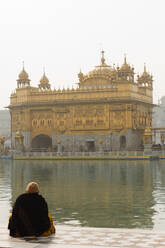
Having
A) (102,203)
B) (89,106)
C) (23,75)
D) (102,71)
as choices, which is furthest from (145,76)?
(102,203)

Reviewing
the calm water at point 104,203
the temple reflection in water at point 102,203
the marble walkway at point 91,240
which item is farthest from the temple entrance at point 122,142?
the marble walkway at point 91,240

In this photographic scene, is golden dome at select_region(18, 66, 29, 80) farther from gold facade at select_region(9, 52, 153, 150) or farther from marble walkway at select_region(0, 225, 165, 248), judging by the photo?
marble walkway at select_region(0, 225, 165, 248)

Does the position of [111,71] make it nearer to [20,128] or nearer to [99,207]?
[20,128]

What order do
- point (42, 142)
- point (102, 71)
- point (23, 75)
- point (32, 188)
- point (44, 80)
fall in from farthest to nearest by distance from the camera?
point (44, 80)
point (23, 75)
point (42, 142)
point (102, 71)
point (32, 188)

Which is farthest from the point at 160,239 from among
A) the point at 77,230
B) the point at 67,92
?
the point at 67,92

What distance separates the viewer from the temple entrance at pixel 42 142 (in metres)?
73.9

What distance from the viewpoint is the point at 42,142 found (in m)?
75.8

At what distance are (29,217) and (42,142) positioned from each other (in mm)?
66137

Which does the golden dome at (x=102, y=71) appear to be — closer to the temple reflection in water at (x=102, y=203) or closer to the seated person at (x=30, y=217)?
the temple reflection in water at (x=102, y=203)

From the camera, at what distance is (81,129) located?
69.6 metres

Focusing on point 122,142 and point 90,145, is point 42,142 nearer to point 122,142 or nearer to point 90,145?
point 90,145

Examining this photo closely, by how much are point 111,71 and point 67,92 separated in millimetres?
7045

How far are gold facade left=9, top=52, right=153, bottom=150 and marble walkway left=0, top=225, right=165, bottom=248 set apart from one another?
56709 millimetres

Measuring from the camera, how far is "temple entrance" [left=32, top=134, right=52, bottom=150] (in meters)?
73.9
